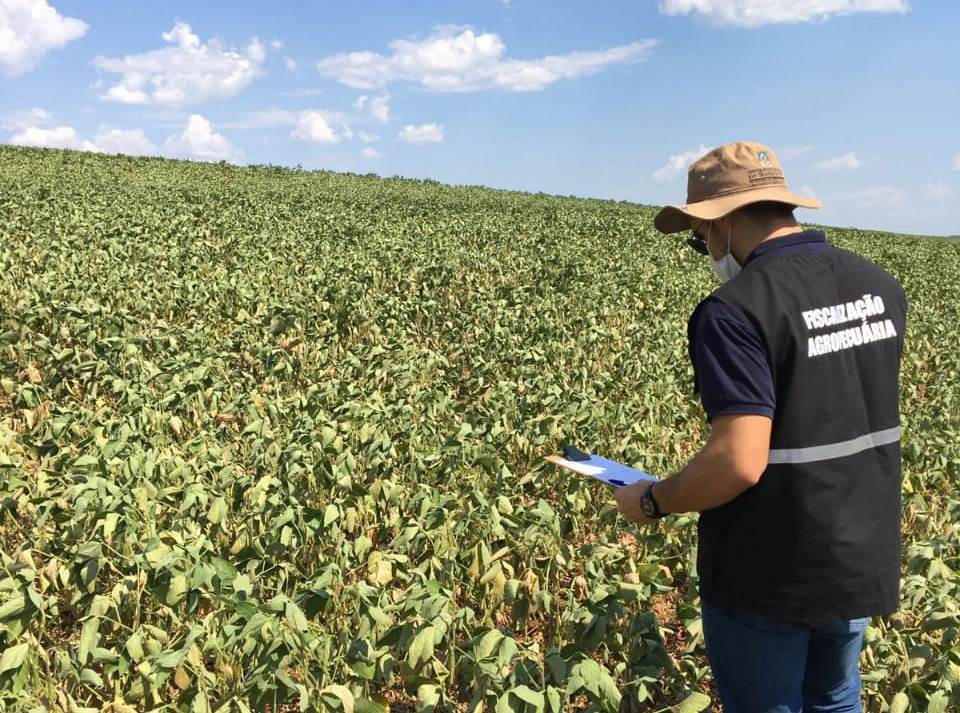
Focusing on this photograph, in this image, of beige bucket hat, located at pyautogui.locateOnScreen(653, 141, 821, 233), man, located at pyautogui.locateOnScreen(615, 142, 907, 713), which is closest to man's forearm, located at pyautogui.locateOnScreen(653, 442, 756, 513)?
man, located at pyautogui.locateOnScreen(615, 142, 907, 713)

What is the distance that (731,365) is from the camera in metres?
1.90

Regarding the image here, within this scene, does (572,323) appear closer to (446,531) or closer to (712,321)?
(446,531)

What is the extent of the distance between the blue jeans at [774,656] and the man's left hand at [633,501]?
0.34m

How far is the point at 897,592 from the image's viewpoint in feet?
7.32

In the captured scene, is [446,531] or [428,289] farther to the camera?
[428,289]

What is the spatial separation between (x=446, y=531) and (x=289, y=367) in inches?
151

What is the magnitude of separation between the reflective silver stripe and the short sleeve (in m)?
0.17

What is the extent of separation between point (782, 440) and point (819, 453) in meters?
0.12

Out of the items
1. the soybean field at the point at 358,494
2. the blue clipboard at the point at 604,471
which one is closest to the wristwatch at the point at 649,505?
the blue clipboard at the point at 604,471

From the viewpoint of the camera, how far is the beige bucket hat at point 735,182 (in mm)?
2080

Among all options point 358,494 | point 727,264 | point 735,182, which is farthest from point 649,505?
point 358,494

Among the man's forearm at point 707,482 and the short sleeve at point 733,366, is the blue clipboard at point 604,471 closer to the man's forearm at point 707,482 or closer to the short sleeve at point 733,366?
the man's forearm at point 707,482

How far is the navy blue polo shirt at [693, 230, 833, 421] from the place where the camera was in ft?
6.17

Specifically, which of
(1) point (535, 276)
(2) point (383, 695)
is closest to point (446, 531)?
(2) point (383, 695)
